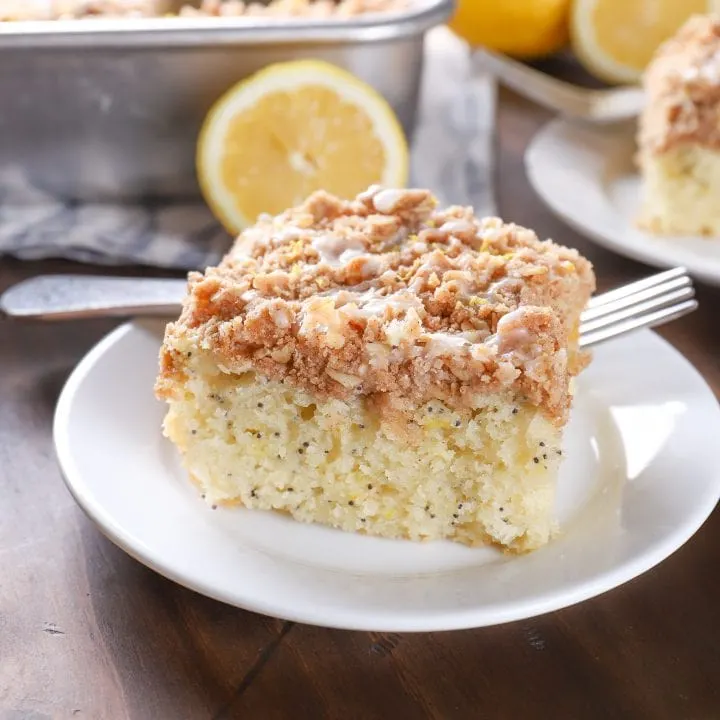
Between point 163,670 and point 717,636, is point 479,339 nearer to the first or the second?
point 717,636

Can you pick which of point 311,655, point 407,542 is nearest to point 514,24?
point 407,542

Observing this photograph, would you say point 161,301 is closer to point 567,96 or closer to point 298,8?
point 298,8

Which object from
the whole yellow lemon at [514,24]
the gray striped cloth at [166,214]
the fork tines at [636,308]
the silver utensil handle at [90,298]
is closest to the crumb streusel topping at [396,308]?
the fork tines at [636,308]

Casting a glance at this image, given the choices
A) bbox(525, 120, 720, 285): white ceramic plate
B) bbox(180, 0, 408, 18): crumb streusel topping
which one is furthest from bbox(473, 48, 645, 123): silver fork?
bbox(180, 0, 408, 18): crumb streusel topping

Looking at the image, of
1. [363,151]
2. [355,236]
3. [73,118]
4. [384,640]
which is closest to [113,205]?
[73,118]

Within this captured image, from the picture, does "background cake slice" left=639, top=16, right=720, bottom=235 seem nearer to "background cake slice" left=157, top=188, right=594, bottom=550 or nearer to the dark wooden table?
"background cake slice" left=157, top=188, right=594, bottom=550
